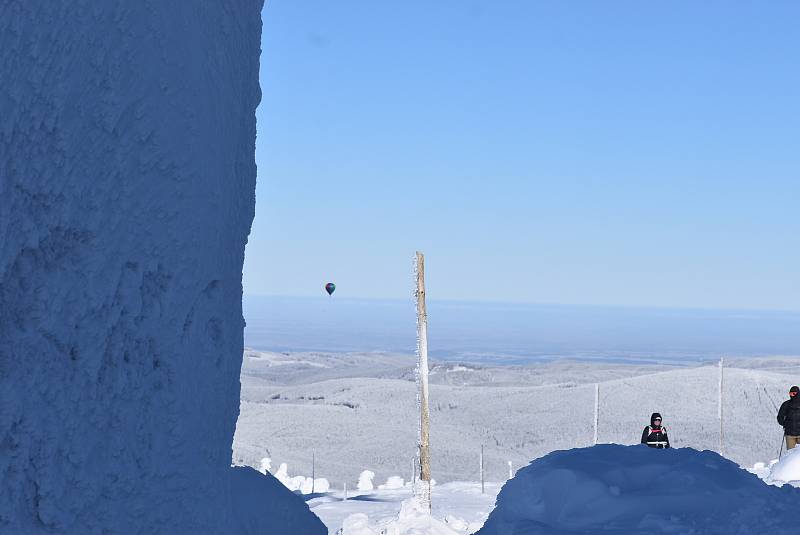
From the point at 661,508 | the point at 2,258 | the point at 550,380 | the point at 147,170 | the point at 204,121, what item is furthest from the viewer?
the point at 550,380

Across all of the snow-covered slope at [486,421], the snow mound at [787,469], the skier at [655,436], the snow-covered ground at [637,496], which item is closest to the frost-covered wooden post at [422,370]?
the skier at [655,436]

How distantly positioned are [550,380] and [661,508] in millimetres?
61443

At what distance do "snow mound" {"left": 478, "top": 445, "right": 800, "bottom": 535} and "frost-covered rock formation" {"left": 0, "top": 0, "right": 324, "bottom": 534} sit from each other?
145 centimetres

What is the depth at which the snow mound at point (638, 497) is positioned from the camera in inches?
159

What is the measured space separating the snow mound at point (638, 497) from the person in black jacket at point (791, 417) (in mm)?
12156

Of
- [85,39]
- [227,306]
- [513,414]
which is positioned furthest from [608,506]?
[513,414]

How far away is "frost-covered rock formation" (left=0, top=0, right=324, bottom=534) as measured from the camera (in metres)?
2.37

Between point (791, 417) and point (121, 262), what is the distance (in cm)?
1526

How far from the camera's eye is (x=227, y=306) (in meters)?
3.78

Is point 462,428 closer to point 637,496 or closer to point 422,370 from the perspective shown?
point 422,370

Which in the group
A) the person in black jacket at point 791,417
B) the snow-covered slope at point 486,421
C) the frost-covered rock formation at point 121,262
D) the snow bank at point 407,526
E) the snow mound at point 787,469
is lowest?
the snow-covered slope at point 486,421

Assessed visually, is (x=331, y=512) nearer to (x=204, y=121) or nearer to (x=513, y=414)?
(x=204, y=121)

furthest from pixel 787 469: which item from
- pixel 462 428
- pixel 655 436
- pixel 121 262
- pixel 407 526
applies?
pixel 462 428

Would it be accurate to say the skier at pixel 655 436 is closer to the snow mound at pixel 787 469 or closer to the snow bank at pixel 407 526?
the snow mound at pixel 787 469
